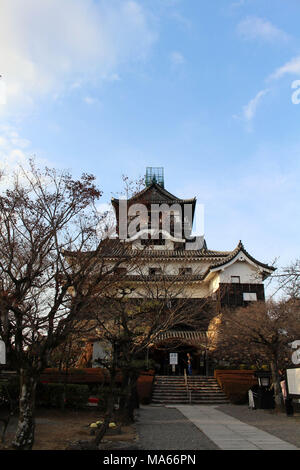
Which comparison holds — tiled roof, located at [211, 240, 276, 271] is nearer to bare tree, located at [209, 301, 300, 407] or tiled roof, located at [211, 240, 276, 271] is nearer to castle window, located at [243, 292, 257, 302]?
castle window, located at [243, 292, 257, 302]

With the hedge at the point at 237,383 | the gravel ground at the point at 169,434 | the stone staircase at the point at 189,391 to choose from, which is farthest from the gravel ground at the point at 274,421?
the stone staircase at the point at 189,391

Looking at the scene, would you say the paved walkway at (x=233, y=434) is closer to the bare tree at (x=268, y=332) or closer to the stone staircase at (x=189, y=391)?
the bare tree at (x=268, y=332)

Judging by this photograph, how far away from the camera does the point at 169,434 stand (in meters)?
11.6

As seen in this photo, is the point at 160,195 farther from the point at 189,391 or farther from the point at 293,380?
the point at 293,380

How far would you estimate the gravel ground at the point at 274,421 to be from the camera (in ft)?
37.4

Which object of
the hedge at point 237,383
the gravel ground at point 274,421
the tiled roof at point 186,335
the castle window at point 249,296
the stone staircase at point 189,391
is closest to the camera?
the gravel ground at point 274,421

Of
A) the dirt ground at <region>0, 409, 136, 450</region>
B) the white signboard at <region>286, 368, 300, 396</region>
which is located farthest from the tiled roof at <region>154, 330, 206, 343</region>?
the white signboard at <region>286, 368, 300, 396</region>

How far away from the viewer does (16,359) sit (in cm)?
865

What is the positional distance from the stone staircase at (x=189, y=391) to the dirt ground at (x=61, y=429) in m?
7.35

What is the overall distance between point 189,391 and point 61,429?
1296cm

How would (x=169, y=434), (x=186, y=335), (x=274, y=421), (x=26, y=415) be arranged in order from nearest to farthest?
(x=26, y=415)
(x=169, y=434)
(x=274, y=421)
(x=186, y=335)

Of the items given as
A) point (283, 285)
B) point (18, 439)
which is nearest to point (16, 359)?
point (18, 439)

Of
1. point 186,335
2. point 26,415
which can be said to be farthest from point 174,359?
point 26,415
